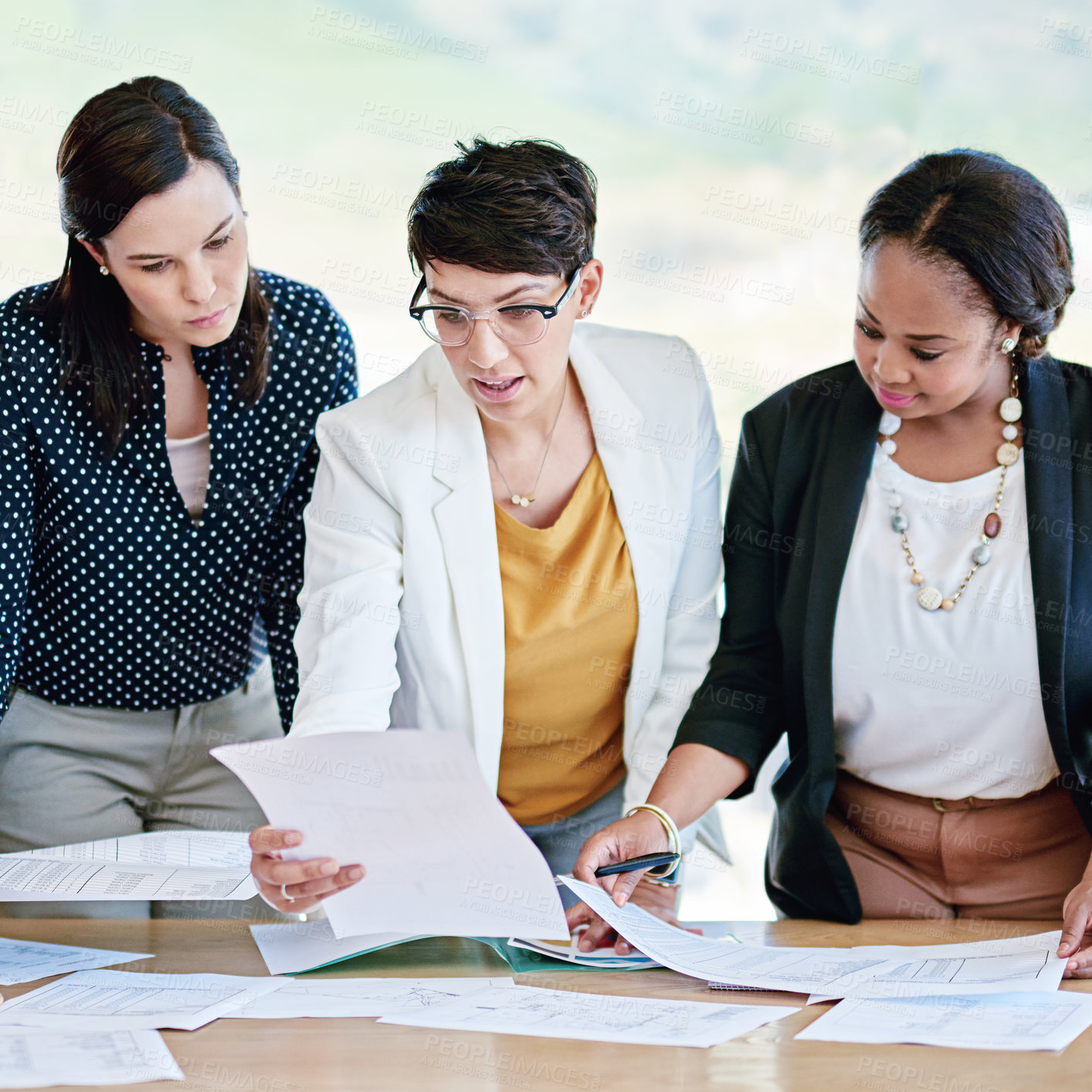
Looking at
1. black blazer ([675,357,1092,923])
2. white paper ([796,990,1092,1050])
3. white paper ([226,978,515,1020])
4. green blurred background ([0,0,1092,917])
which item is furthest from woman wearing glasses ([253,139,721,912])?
green blurred background ([0,0,1092,917])

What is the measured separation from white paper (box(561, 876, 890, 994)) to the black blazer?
190 millimetres

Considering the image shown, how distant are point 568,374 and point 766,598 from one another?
458 mm

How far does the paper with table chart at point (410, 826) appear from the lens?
111 centimetres

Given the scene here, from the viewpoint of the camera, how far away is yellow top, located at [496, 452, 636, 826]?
1662 millimetres

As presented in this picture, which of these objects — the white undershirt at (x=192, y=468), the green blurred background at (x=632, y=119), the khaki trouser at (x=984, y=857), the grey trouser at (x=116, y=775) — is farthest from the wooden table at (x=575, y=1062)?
the green blurred background at (x=632, y=119)

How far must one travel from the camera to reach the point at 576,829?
70.8 inches

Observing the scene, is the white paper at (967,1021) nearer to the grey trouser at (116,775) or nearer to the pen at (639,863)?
the pen at (639,863)

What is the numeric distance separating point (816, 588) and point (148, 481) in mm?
990

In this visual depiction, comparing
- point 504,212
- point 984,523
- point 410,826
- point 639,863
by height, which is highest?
point 504,212

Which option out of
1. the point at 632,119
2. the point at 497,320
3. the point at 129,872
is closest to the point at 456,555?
the point at 497,320

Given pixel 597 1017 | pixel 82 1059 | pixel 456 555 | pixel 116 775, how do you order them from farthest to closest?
pixel 116 775
pixel 456 555
pixel 597 1017
pixel 82 1059

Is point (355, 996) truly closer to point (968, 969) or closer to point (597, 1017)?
point (597, 1017)

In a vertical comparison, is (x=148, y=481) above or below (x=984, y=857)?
above

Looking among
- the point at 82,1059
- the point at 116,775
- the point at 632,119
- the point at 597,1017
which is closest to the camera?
the point at 82,1059
